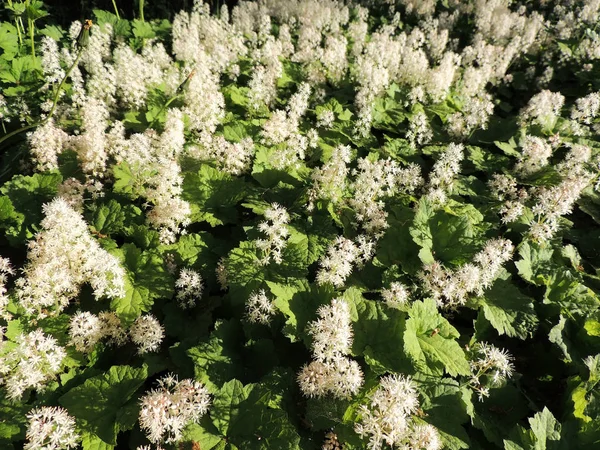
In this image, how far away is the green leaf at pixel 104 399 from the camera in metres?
2.44

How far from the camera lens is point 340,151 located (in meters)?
3.84

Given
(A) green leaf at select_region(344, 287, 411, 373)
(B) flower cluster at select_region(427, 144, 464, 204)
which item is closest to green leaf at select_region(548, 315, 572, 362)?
(A) green leaf at select_region(344, 287, 411, 373)

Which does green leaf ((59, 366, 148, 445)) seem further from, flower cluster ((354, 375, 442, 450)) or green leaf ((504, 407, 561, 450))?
green leaf ((504, 407, 561, 450))

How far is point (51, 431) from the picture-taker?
2.25m

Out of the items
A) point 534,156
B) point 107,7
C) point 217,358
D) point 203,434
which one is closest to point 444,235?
point 534,156

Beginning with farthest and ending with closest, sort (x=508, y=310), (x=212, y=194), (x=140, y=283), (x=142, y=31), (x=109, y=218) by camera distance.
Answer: (x=142, y=31) → (x=212, y=194) → (x=109, y=218) → (x=508, y=310) → (x=140, y=283)

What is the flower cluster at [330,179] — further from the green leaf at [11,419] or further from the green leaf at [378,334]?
the green leaf at [11,419]

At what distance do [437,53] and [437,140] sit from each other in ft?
10.2

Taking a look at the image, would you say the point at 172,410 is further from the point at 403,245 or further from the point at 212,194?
the point at 403,245

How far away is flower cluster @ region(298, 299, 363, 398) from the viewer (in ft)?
7.89

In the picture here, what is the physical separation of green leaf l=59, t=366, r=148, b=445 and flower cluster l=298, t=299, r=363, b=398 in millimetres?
1138

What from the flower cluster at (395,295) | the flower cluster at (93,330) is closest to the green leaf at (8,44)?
the flower cluster at (93,330)

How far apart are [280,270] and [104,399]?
1557 mm

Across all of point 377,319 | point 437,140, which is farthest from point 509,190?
point 377,319
